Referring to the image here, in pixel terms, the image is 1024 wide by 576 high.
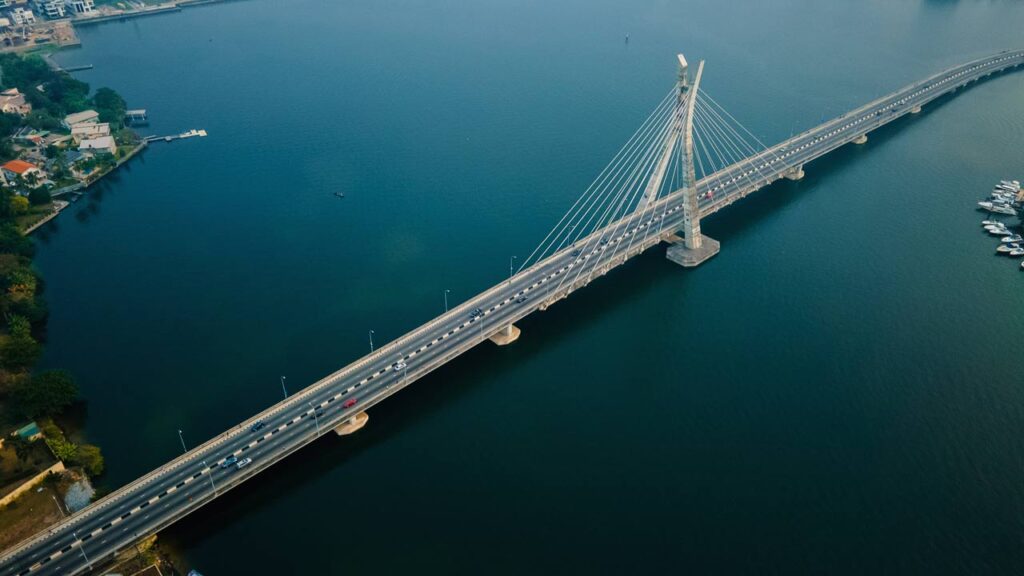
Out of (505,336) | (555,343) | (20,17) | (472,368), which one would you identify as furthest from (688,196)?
(20,17)

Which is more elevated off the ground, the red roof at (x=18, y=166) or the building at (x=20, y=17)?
the building at (x=20, y=17)

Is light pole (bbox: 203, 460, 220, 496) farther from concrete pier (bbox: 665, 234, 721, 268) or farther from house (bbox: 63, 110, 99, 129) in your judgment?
house (bbox: 63, 110, 99, 129)

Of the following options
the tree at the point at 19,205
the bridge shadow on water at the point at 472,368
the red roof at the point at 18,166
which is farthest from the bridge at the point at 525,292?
the red roof at the point at 18,166

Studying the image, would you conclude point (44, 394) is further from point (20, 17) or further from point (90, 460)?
point (20, 17)

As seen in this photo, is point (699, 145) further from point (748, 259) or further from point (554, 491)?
point (554, 491)

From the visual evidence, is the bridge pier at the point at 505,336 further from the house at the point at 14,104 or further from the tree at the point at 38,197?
the house at the point at 14,104

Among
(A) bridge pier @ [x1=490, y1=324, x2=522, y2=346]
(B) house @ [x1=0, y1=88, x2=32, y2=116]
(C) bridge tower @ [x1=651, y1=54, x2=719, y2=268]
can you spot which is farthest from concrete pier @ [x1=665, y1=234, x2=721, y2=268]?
(B) house @ [x1=0, y1=88, x2=32, y2=116]

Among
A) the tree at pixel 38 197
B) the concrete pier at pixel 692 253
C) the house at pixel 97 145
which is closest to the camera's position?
the concrete pier at pixel 692 253
